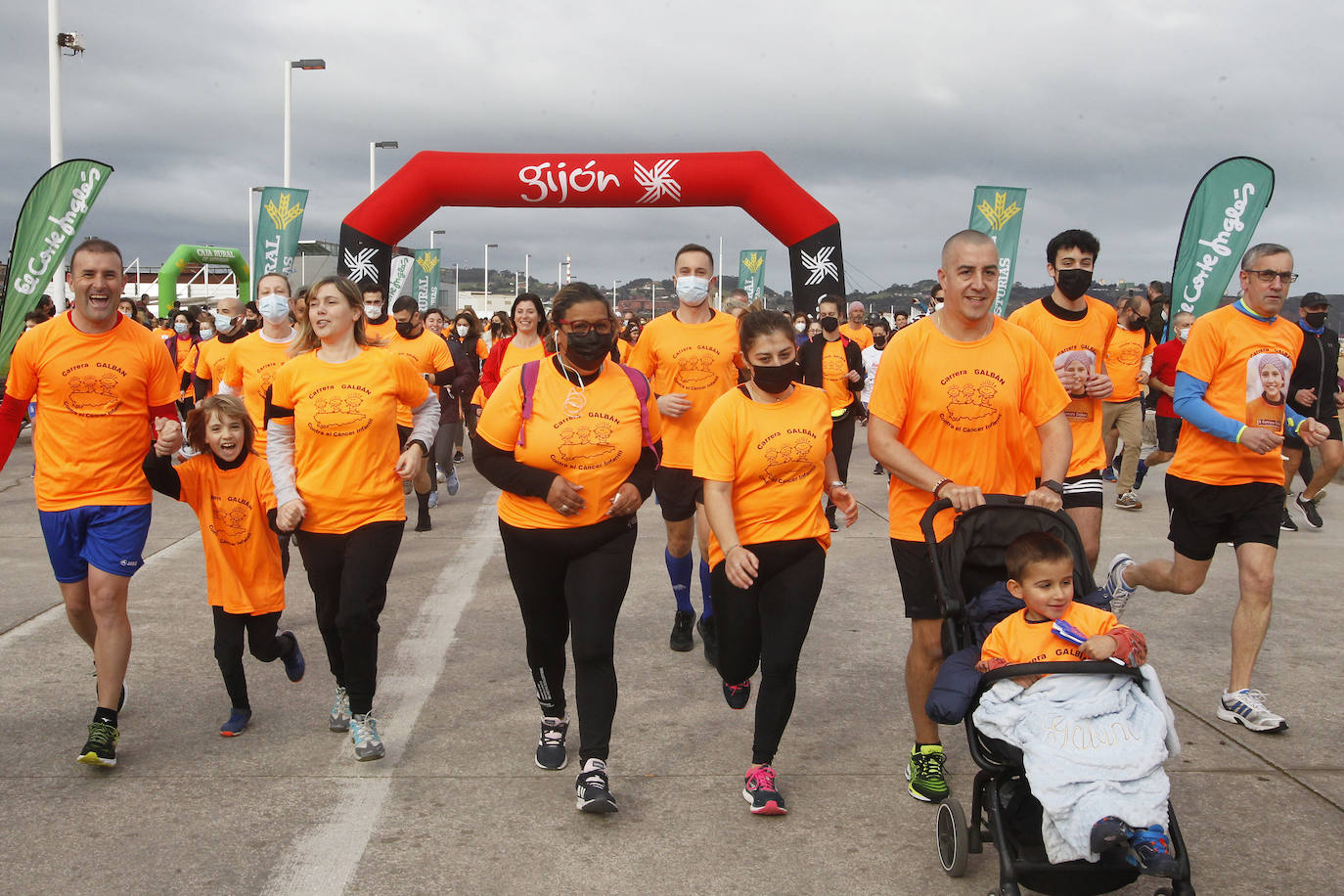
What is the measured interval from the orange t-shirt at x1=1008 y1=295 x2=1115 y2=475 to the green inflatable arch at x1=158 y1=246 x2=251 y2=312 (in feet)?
104

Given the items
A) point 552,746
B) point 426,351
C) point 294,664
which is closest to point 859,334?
point 426,351

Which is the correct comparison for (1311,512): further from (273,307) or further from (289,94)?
(289,94)

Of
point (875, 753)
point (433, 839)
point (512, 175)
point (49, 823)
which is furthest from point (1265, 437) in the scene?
point (512, 175)

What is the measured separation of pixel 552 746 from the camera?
4.66 meters

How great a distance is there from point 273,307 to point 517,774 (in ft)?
12.1

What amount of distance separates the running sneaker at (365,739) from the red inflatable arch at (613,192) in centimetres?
984

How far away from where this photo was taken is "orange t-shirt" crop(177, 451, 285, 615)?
5.09m

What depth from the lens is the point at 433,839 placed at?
13.0ft

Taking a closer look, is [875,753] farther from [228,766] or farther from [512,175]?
[512,175]

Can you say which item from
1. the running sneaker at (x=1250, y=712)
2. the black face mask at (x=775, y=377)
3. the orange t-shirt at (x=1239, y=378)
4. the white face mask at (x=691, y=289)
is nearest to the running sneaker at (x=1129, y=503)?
the orange t-shirt at (x=1239, y=378)

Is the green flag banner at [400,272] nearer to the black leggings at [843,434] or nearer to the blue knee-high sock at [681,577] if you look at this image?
the black leggings at [843,434]

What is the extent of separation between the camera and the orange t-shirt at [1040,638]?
11.8 ft

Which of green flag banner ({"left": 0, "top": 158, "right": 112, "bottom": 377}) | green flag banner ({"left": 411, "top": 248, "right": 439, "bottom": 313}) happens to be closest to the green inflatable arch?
green flag banner ({"left": 411, "top": 248, "right": 439, "bottom": 313})

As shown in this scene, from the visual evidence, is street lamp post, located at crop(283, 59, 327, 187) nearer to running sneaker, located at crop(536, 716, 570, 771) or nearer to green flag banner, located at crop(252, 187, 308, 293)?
green flag banner, located at crop(252, 187, 308, 293)
